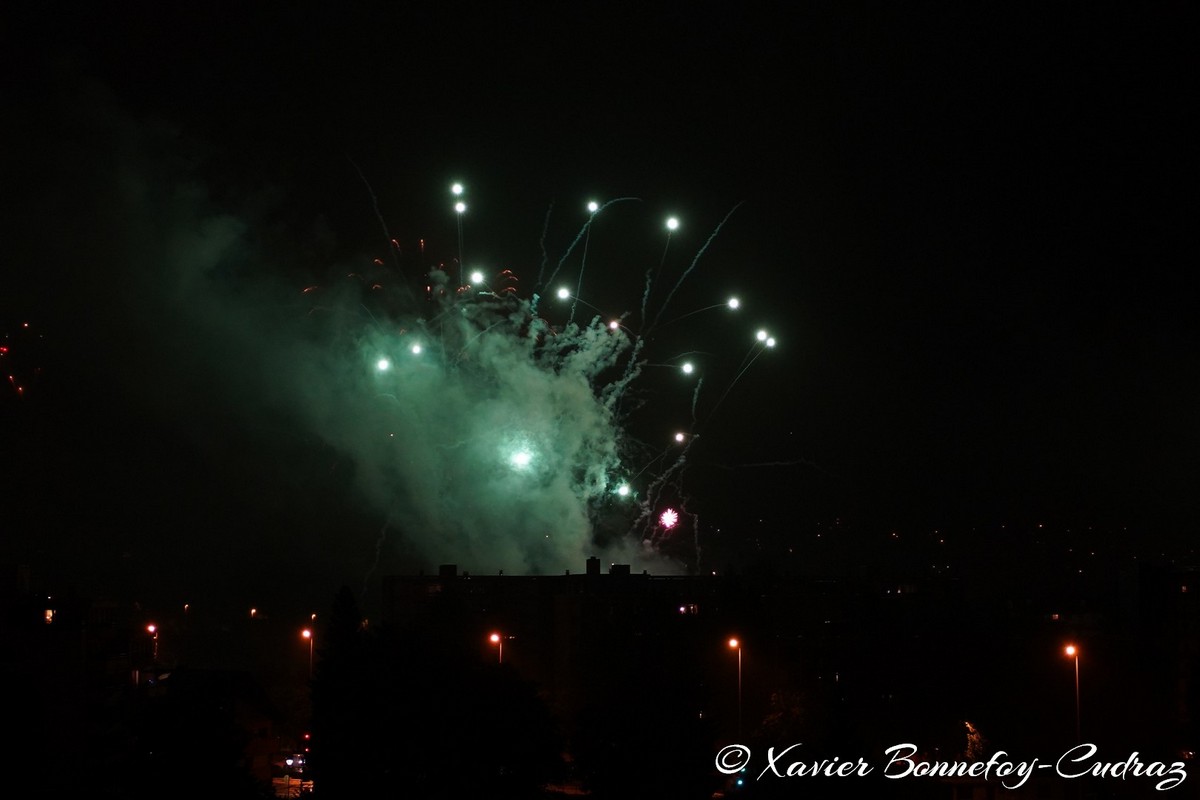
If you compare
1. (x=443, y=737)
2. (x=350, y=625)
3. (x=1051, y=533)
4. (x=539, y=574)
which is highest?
(x=1051, y=533)

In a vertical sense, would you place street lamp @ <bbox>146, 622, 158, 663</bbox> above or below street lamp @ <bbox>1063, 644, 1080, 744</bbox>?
above

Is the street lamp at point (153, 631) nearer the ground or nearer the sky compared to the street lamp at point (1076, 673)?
nearer the sky

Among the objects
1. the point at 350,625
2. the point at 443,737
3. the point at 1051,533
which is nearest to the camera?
the point at 443,737

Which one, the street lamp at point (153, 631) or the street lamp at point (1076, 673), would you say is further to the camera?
the street lamp at point (153, 631)

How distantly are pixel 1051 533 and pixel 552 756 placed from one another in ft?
217

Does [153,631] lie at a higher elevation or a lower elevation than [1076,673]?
higher

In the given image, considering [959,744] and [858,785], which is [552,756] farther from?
[959,744]

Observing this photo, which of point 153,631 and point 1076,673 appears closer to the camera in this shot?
point 1076,673

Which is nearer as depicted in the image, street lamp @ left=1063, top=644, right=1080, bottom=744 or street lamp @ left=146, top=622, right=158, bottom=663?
street lamp @ left=1063, top=644, right=1080, bottom=744

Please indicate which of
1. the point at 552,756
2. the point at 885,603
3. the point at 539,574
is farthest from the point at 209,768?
the point at 539,574

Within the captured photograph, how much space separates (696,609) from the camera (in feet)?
163

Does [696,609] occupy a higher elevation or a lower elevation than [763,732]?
higher

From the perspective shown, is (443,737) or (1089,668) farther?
(1089,668)

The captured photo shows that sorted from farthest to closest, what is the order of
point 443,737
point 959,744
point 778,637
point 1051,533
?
point 1051,533 < point 778,637 < point 959,744 < point 443,737
